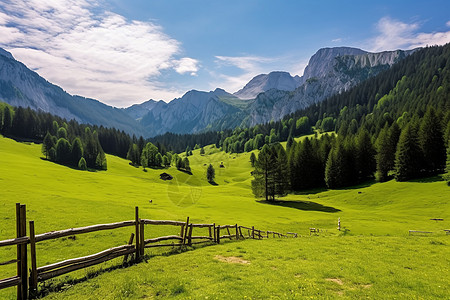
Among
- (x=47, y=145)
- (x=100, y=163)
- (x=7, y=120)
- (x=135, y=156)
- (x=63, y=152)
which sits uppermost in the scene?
(x=7, y=120)

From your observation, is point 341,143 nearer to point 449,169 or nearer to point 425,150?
point 425,150

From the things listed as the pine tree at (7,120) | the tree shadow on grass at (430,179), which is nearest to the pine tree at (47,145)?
the pine tree at (7,120)

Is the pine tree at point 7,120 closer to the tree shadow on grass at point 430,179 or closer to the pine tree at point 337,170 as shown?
the pine tree at point 337,170

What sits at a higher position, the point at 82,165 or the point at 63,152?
the point at 63,152

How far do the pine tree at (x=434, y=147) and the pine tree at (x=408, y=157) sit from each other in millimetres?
2466

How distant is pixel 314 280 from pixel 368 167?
104m

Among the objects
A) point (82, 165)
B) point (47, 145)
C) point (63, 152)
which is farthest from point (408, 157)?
point (47, 145)

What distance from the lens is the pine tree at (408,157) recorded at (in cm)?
8056

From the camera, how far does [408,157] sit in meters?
80.4

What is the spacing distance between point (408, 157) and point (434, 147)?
10.4m

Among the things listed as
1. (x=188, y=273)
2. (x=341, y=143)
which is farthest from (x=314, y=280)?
(x=341, y=143)

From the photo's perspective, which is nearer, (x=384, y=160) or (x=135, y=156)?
(x=384, y=160)

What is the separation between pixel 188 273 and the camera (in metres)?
13.9

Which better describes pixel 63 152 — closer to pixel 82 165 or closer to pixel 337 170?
pixel 82 165
